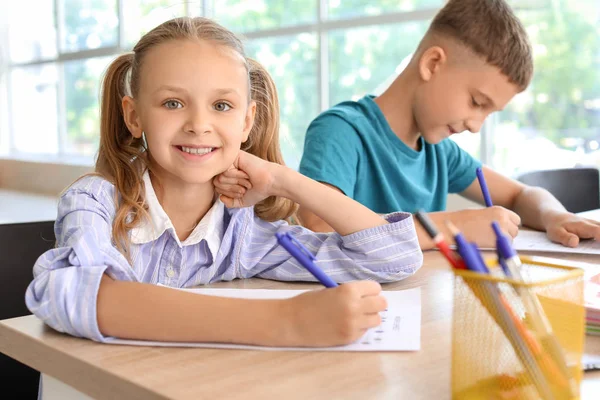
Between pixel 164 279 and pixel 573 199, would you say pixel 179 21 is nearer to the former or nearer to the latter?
pixel 164 279

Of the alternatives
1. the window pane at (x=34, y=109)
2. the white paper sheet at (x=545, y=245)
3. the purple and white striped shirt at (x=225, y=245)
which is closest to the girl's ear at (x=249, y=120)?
the purple and white striped shirt at (x=225, y=245)

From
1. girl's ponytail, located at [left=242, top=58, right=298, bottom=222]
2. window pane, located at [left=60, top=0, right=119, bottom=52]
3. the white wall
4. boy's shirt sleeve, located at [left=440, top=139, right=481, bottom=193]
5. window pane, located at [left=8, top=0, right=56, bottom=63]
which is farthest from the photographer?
window pane, located at [left=8, top=0, right=56, bottom=63]

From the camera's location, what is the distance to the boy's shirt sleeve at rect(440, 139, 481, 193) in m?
1.93

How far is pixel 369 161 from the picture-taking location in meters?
1.69

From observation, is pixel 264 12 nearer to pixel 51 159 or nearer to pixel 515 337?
pixel 51 159

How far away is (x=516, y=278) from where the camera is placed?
1.76ft

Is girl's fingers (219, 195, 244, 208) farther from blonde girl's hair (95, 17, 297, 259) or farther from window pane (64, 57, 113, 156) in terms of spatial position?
window pane (64, 57, 113, 156)

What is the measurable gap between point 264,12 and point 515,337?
374 centimetres

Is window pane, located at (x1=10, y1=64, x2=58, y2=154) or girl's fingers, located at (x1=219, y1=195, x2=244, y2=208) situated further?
window pane, located at (x1=10, y1=64, x2=58, y2=154)

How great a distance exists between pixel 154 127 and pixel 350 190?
2.05 feet

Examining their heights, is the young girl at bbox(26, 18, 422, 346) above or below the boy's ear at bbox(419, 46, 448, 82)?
below

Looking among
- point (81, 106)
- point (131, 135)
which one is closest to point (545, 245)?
point (131, 135)

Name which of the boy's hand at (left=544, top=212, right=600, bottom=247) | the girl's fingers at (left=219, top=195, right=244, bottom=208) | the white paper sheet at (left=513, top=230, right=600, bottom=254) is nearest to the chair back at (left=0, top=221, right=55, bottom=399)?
the girl's fingers at (left=219, top=195, right=244, bottom=208)

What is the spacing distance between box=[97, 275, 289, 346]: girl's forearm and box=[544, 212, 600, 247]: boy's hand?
31.7 inches
